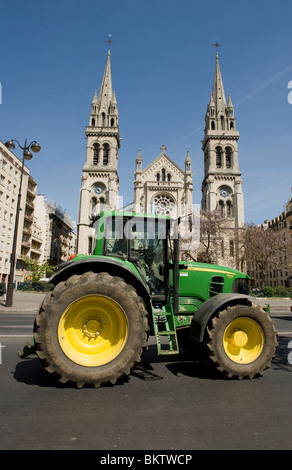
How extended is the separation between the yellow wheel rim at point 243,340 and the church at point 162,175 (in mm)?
43569

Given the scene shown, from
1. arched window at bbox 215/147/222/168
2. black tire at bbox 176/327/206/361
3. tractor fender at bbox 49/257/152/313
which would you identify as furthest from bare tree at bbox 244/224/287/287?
tractor fender at bbox 49/257/152/313

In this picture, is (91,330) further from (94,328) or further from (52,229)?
(52,229)

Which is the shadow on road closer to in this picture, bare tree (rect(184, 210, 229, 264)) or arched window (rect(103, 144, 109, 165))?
bare tree (rect(184, 210, 229, 264))

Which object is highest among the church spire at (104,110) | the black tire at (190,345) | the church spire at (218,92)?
the church spire at (218,92)

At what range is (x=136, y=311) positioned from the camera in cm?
376

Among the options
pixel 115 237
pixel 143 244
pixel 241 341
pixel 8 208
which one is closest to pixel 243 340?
pixel 241 341

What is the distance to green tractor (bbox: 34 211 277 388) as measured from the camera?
3.61m

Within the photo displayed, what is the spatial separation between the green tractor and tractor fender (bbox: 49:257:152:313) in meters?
0.01

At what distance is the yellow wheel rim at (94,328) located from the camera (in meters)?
3.73

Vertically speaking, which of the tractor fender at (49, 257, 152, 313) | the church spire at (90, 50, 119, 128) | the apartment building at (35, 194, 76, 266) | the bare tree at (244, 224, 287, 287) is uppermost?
the church spire at (90, 50, 119, 128)

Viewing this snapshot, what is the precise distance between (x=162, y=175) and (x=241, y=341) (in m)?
50.1

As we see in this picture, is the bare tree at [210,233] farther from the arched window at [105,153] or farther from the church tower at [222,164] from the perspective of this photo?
the arched window at [105,153]

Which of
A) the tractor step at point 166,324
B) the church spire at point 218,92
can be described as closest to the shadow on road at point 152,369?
the tractor step at point 166,324
